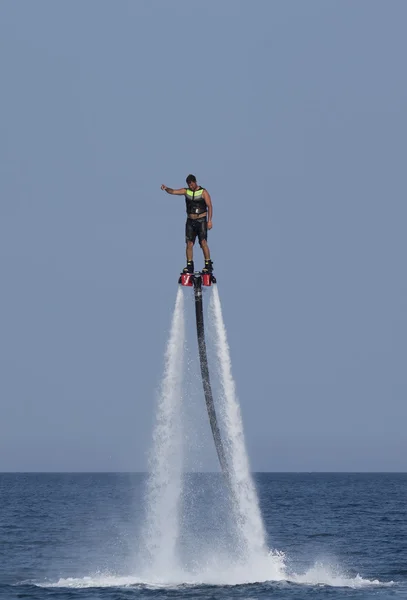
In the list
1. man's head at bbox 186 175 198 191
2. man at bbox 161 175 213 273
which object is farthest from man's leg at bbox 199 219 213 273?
man's head at bbox 186 175 198 191

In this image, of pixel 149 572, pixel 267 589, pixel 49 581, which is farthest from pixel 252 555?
pixel 49 581

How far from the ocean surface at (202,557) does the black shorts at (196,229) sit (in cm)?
1471

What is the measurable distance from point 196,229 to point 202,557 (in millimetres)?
25006

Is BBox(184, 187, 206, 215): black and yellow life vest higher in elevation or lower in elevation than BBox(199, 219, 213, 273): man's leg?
higher

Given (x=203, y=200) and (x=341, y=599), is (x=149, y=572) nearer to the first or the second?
(x=341, y=599)

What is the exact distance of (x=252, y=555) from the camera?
58469 millimetres

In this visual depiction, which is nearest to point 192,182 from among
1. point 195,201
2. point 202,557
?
point 195,201

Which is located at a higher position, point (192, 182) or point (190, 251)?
point (192, 182)

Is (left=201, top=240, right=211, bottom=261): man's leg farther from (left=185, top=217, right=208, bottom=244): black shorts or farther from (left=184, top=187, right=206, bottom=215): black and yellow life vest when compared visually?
(left=184, top=187, right=206, bottom=215): black and yellow life vest

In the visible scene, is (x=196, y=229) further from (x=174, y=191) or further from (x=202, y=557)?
(x=202, y=557)

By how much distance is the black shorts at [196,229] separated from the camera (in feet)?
156

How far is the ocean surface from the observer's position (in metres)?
58.0

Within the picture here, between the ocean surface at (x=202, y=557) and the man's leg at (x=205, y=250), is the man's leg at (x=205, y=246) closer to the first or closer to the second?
the man's leg at (x=205, y=250)

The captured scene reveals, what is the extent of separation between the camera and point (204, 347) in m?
50.5
